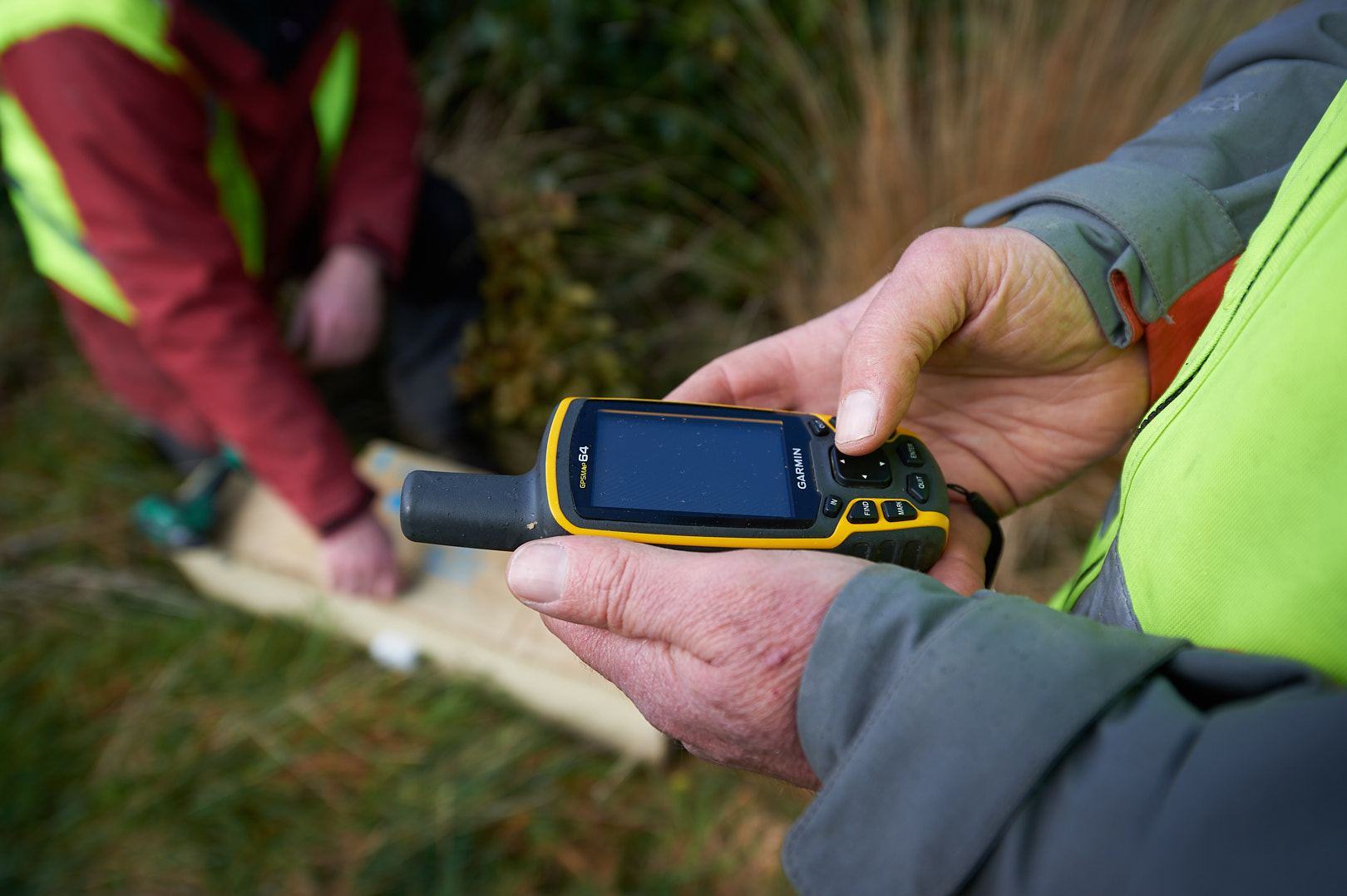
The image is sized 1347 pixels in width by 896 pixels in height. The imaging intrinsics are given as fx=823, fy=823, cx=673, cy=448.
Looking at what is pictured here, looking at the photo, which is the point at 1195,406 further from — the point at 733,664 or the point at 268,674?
the point at 268,674

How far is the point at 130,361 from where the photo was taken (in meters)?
2.54

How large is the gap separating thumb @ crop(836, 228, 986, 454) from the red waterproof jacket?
1.61 meters

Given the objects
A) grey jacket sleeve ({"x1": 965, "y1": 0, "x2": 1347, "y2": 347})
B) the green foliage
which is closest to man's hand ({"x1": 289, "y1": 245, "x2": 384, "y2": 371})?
the green foliage

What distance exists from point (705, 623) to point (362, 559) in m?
1.60

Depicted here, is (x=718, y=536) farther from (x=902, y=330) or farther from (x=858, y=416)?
(x=902, y=330)

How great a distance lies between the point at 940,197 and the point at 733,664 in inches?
86.2

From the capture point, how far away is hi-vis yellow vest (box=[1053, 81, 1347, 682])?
749 mm

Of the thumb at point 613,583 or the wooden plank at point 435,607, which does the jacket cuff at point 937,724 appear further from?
the wooden plank at point 435,607

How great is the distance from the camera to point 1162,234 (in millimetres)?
1234

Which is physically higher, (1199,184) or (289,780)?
(1199,184)

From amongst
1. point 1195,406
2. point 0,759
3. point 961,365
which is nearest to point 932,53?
point 961,365

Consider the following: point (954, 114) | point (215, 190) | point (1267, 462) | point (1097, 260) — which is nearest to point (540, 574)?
point (1267, 462)

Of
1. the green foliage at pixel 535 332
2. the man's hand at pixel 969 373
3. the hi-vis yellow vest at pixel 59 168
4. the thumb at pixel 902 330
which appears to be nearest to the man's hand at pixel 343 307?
the hi-vis yellow vest at pixel 59 168

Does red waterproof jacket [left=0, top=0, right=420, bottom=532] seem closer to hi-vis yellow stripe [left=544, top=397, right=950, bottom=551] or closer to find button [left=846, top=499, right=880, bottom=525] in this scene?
hi-vis yellow stripe [left=544, top=397, right=950, bottom=551]
